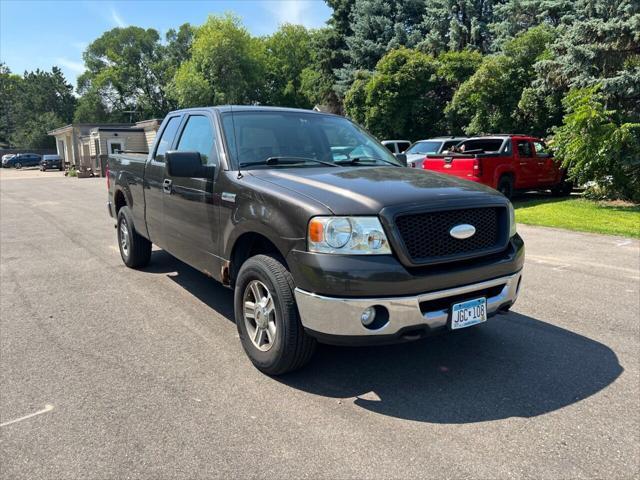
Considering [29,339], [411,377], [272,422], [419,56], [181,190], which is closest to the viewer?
[272,422]

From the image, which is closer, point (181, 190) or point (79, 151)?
point (181, 190)

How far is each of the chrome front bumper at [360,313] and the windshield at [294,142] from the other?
145 centimetres

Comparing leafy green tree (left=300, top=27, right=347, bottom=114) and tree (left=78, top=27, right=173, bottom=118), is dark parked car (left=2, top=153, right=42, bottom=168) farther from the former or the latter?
leafy green tree (left=300, top=27, right=347, bottom=114)

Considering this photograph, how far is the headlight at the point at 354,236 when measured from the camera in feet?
10.2

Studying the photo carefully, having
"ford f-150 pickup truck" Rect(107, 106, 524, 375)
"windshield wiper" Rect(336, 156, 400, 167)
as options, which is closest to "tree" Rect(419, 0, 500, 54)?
"windshield wiper" Rect(336, 156, 400, 167)

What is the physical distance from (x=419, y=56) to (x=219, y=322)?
25923 mm

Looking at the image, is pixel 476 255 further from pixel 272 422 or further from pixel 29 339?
pixel 29 339

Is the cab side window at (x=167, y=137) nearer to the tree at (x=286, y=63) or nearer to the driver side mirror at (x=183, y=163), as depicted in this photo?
the driver side mirror at (x=183, y=163)

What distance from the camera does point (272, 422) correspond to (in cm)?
308

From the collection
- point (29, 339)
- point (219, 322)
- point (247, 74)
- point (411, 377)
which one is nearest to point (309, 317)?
point (411, 377)

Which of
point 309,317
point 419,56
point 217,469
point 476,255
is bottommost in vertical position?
point 217,469

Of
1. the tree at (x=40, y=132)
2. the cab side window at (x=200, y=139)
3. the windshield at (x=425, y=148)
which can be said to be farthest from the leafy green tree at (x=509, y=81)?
the tree at (x=40, y=132)

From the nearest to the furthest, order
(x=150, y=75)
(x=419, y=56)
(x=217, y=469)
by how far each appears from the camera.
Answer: (x=217, y=469)
(x=419, y=56)
(x=150, y=75)

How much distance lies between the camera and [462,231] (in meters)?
3.33
